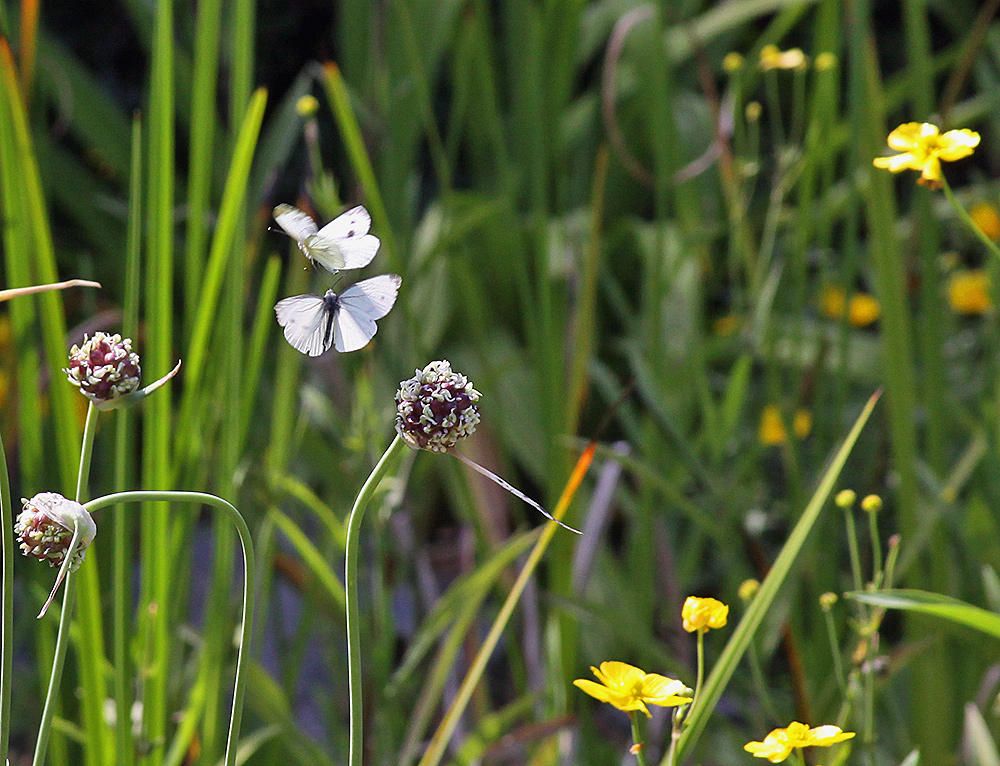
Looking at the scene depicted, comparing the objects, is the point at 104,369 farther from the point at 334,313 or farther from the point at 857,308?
the point at 857,308

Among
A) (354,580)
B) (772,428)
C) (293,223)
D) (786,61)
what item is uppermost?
(786,61)

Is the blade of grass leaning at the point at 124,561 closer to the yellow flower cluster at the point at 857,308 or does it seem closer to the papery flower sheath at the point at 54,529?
the papery flower sheath at the point at 54,529

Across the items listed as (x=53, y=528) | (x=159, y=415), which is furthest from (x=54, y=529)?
(x=159, y=415)

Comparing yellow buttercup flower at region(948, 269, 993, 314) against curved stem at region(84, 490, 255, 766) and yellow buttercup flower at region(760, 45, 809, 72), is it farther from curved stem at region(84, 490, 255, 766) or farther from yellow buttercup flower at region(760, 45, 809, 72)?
curved stem at region(84, 490, 255, 766)

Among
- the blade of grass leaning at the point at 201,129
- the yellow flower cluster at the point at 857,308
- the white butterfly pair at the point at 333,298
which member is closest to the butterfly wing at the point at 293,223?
the white butterfly pair at the point at 333,298

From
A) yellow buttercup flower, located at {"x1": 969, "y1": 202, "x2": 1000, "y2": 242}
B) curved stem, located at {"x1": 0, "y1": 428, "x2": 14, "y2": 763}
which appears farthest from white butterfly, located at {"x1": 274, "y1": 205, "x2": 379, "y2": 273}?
yellow buttercup flower, located at {"x1": 969, "y1": 202, "x2": 1000, "y2": 242}

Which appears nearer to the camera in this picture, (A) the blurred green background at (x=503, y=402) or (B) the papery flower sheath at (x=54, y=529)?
(B) the papery flower sheath at (x=54, y=529)
